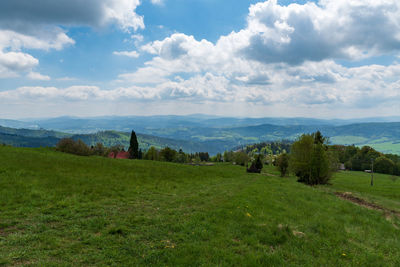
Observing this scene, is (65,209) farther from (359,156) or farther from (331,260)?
(359,156)

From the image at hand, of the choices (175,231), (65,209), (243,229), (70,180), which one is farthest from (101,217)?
(70,180)

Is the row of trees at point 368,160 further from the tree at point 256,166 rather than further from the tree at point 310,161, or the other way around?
the tree at point 310,161

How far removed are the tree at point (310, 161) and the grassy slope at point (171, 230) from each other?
100 ft

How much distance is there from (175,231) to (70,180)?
43.9 feet

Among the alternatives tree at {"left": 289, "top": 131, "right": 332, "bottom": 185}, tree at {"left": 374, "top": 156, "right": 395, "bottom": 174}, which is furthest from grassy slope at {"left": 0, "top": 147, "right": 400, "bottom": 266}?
tree at {"left": 374, "top": 156, "right": 395, "bottom": 174}

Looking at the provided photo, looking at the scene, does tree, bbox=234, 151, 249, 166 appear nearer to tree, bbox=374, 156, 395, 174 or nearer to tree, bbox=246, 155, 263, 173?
tree, bbox=246, 155, 263, 173

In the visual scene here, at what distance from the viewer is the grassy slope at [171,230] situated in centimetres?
805

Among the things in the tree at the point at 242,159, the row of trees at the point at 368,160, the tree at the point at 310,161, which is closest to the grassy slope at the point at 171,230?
the tree at the point at 310,161

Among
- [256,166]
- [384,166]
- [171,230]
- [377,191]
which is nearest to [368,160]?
[384,166]

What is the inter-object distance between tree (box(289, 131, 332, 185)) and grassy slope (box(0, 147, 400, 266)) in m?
30.6

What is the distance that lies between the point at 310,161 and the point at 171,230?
44.3m

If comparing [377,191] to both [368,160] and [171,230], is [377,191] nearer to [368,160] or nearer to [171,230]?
[171,230]

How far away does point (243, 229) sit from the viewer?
1102 cm

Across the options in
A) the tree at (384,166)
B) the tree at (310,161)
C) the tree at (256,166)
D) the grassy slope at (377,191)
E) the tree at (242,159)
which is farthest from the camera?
the tree at (242,159)
